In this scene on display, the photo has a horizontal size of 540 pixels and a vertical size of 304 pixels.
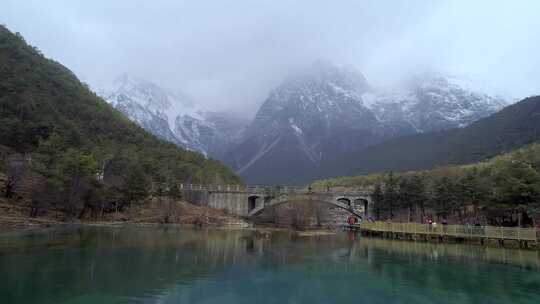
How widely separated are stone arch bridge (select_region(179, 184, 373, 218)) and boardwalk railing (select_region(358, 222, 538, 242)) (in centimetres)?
2239

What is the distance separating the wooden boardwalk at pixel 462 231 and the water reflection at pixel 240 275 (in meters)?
6.75

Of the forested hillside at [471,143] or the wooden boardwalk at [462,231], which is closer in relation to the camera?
the wooden boardwalk at [462,231]

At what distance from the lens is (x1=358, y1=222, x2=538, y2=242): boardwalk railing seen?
4100 centimetres

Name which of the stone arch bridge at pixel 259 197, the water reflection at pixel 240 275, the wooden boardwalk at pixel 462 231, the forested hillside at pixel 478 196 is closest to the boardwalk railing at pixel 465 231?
the wooden boardwalk at pixel 462 231

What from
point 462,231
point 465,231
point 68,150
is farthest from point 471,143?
point 68,150

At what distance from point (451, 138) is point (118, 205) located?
14645cm

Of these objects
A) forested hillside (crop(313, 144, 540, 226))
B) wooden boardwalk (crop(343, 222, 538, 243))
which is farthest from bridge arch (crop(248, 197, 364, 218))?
wooden boardwalk (crop(343, 222, 538, 243))

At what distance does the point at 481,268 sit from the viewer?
28.3 meters

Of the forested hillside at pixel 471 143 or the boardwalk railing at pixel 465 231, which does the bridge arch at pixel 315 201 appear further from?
the forested hillside at pixel 471 143

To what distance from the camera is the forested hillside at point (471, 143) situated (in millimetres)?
135625

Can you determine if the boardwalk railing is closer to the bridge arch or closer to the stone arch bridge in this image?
the bridge arch

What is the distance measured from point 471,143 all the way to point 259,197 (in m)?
98.9

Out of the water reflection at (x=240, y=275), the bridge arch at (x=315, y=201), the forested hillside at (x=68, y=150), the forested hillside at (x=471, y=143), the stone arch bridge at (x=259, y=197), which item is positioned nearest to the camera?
the water reflection at (x=240, y=275)

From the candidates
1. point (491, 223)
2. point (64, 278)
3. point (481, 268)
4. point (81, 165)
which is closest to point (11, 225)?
point (81, 165)
